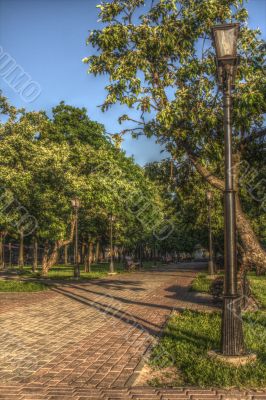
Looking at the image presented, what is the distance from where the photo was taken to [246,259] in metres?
10.6

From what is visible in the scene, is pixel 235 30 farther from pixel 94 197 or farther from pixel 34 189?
pixel 94 197

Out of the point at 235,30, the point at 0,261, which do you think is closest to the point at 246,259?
the point at 235,30

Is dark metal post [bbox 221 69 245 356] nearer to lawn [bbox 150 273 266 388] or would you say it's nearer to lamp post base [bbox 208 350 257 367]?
lamp post base [bbox 208 350 257 367]

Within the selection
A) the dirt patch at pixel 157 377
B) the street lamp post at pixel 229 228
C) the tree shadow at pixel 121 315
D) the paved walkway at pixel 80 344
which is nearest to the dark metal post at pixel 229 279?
the street lamp post at pixel 229 228

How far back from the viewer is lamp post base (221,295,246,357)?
641 centimetres

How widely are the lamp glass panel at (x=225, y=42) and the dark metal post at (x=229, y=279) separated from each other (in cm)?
21

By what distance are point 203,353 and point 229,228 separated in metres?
2.12

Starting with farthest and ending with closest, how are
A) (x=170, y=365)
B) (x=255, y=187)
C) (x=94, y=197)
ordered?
(x=94, y=197), (x=255, y=187), (x=170, y=365)

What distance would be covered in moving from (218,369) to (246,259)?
4875 mm

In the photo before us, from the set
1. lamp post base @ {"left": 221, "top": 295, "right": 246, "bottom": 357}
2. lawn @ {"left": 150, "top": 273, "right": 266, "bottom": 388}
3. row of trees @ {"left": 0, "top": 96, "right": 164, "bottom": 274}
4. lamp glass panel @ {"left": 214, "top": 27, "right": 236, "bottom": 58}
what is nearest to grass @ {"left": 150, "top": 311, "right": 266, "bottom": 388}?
lawn @ {"left": 150, "top": 273, "right": 266, "bottom": 388}

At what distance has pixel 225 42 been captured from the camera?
22.1ft

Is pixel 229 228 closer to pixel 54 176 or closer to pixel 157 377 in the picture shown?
pixel 157 377

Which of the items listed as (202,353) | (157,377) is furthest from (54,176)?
(157,377)

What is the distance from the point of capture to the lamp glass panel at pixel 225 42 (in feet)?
22.0
